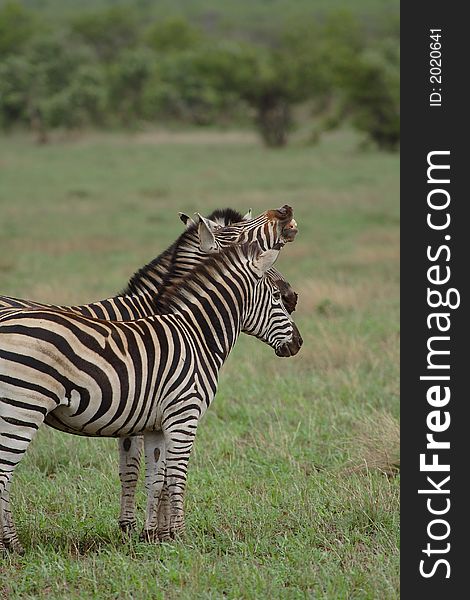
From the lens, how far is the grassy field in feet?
14.1

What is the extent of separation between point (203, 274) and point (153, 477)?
3.40 feet

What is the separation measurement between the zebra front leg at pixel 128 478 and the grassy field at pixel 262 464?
0.11 metres

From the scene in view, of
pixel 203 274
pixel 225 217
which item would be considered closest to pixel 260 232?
pixel 225 217

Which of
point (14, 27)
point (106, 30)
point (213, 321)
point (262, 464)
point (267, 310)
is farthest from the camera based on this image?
point (106, 30)

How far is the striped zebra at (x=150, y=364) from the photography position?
4.16 m

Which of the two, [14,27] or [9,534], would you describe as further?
[14,27]

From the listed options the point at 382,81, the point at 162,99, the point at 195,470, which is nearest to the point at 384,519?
the point at 195,470

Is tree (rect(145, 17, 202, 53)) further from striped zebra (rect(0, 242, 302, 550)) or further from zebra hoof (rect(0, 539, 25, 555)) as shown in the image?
zebra hoof (rect(0, 539, 25, 555))

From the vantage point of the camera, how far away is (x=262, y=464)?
6.05 meters

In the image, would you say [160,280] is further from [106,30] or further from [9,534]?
[106,30]

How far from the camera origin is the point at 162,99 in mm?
46250

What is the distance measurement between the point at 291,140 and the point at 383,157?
9.70m

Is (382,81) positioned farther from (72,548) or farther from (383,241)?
(72,548)

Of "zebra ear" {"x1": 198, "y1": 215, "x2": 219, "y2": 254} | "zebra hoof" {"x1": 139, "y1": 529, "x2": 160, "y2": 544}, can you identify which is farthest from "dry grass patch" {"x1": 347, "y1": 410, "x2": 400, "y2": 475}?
"zebra ear" {"x1": 198, "y1": 215, "x2": 219, "y2": 254}
